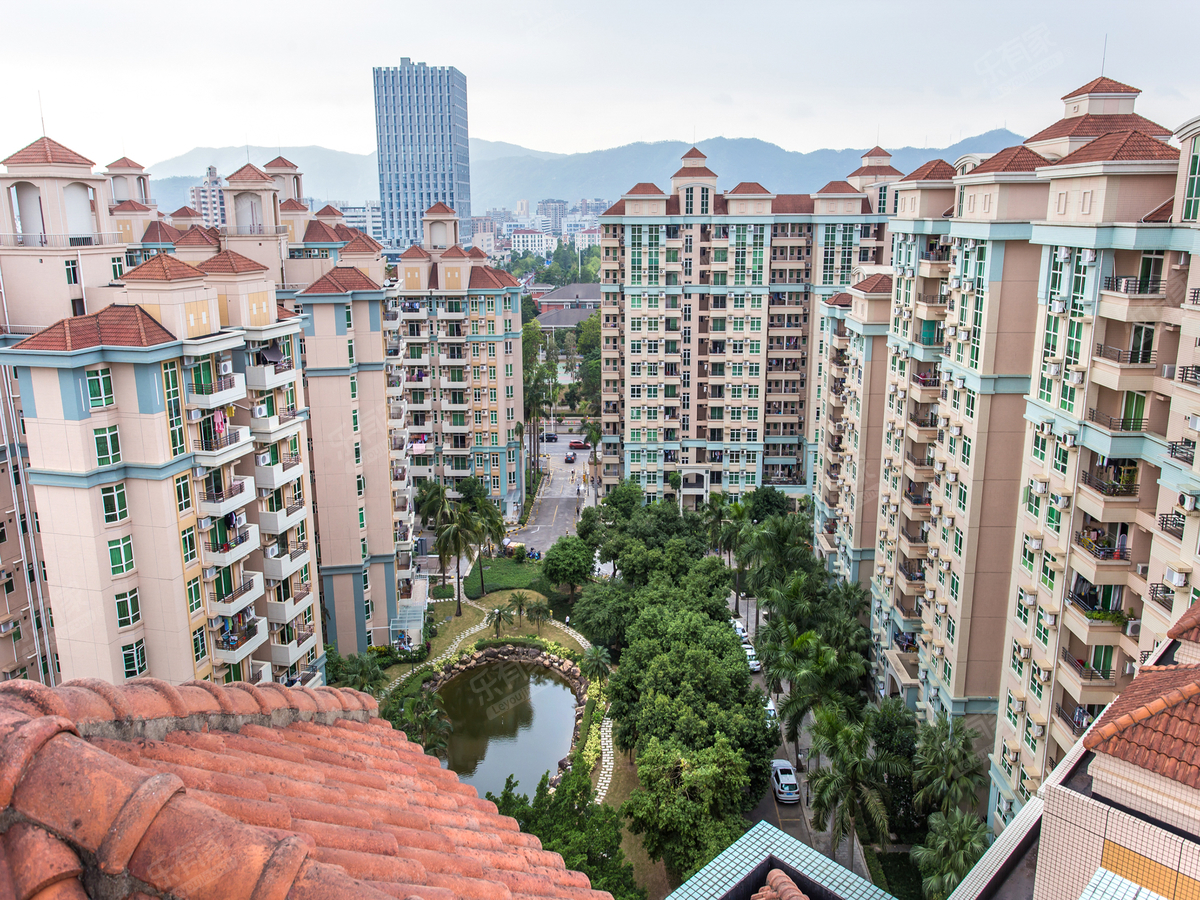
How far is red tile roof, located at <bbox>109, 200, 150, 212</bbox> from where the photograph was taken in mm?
48469

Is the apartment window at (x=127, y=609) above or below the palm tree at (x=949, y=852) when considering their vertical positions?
above

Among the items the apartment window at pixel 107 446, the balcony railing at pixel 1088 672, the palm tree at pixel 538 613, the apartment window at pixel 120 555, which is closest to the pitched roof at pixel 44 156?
the apartment window at pixel 107 446

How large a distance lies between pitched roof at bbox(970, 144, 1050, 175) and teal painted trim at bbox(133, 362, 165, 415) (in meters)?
24.5

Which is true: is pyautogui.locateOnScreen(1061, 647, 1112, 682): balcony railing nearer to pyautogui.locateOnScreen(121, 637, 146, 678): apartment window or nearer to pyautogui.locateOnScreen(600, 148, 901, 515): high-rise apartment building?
pyautogui.locateOnScreen(121, 637, 146, 678): apartment window

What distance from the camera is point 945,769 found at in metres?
23.3

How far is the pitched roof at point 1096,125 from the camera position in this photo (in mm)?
24656

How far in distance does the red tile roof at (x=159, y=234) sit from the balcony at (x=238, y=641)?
2795cm

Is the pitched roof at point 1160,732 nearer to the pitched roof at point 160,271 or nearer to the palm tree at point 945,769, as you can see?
the palm tree at point 945,769

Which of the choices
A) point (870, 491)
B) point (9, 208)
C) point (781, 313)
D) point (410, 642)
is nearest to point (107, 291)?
point (9, 208)

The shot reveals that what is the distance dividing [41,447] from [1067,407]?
85.0 feet

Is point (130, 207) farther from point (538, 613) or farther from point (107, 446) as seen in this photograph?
point (107, 446)

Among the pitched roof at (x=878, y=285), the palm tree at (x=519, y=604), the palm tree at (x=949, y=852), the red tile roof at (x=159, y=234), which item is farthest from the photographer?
the red tile roof at (x=159, y=234)

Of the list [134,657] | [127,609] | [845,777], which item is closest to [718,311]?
[845,777]

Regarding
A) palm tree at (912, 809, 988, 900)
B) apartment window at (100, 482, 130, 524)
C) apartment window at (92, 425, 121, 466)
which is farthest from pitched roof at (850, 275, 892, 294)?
apartment window at (100, 482, 130, 524)
